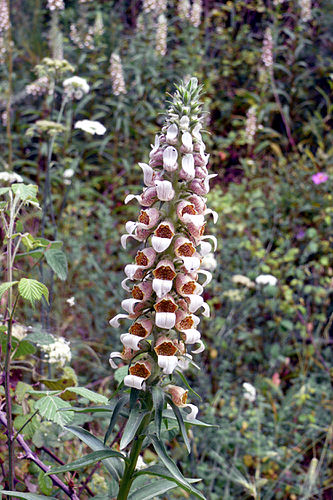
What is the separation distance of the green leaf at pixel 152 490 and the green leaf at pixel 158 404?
0.25 m

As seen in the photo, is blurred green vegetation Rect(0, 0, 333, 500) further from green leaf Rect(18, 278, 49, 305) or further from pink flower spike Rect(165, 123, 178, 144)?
pink flower spike Rect(165, 123, 178, 144)

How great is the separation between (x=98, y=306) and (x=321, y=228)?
211cm

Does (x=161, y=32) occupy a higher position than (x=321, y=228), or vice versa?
(x=161, y=32)

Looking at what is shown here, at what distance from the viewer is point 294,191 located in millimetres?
4738

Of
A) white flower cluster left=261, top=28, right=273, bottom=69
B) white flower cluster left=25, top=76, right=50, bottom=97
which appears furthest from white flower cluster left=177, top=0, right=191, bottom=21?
white flower cluster left=25, top=76, right=50, bottom=97

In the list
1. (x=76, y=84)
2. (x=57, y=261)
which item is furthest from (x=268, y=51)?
(x=57, y=261)

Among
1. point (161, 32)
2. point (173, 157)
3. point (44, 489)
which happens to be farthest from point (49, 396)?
point (161, 32)

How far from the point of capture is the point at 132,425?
4.05 feet

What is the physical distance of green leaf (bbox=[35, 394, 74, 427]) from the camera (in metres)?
1.32

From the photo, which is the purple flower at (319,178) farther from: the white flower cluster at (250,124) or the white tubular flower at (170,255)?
the white tubular flower at (170,255)

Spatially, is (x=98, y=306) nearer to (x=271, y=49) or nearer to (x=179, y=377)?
(x=179, y=377)

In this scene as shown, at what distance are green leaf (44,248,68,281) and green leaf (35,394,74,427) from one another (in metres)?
0.39

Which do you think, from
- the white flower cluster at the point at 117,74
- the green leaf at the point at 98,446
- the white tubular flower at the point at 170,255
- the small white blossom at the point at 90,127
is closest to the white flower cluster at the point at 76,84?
the small white blossom at the point at 90,127

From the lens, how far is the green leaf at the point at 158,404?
1.22 meters
